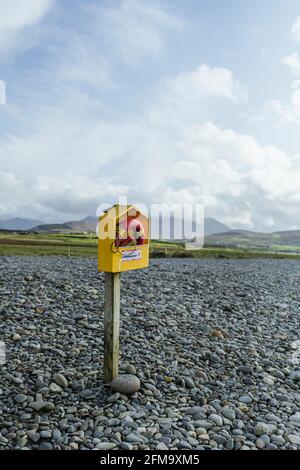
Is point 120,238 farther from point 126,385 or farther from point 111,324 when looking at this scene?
point 126,385

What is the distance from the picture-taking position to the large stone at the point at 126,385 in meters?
5.42

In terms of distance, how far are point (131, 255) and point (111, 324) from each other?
1050 mm

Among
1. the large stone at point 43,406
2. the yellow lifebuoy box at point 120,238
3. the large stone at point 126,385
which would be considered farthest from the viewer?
the large stone at point 126,385

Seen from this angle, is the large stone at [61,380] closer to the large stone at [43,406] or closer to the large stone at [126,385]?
the large stone at [43,406]

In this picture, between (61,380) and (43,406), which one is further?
(61,380)

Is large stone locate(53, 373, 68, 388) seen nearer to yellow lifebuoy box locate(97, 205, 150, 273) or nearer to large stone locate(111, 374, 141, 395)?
large stone locate(111, 374, 141, 395)

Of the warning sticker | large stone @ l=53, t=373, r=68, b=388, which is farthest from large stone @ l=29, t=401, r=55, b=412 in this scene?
the warning sticker

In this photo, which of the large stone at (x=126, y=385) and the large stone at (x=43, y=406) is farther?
the large stone at (x=126, y=385)

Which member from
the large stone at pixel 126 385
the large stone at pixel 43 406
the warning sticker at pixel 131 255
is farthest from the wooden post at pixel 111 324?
the large stone at pixel 43 406

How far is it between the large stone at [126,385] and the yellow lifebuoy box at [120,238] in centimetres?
160

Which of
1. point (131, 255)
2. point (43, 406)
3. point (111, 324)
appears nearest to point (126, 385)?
point (111, 324)

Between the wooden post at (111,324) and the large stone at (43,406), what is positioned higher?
the wooden post at (111,324)

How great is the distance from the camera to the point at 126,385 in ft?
17.8

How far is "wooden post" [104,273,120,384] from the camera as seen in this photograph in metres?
5.44
